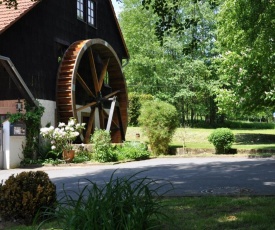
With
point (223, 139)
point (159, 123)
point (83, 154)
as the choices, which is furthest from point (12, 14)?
point (223, 139)

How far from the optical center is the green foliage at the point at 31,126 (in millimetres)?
15016

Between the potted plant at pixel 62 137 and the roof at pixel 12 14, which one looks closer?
the roof at pixel 12 14

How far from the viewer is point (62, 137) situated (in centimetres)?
1587

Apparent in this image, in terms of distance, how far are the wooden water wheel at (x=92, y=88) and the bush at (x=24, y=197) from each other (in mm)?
12029

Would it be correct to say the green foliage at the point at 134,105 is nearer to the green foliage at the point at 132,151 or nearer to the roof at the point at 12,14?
the green foliage at the point at 132,151

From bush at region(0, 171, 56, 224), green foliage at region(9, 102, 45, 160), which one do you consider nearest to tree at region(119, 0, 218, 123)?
green foliage at region(9, 102, 45, 160)

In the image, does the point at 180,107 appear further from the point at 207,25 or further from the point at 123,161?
the point at 123,161

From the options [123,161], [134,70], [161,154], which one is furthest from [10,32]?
[134,70]

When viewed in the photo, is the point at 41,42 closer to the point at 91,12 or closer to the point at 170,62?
the point at 91,12

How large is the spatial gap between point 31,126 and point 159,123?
6503 millimetres

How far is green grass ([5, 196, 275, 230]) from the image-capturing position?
14.3 feet

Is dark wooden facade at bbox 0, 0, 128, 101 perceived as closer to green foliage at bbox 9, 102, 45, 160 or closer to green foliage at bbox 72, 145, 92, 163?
green foliage at bbox 9, 102, 45, 160

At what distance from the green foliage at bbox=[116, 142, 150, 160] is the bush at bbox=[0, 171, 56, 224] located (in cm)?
1169

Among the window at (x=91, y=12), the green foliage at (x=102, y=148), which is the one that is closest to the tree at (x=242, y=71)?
the window at (x=91, y=12)
